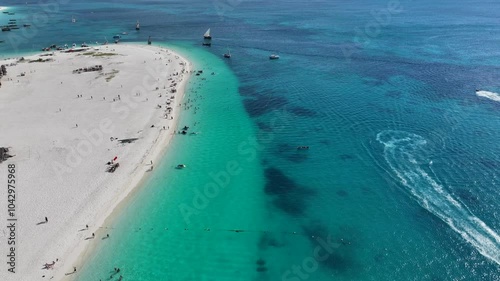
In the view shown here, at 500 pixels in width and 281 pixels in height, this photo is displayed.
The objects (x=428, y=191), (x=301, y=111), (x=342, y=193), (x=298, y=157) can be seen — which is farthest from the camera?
(x=301, y=111)

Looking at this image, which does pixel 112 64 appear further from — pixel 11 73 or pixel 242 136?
pixel 242 136

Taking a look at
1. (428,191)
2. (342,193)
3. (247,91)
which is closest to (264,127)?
(247,91)

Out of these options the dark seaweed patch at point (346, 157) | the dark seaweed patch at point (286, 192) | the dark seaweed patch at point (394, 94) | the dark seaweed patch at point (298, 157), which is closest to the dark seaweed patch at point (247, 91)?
the dark seaweed patch at point (298, 157)

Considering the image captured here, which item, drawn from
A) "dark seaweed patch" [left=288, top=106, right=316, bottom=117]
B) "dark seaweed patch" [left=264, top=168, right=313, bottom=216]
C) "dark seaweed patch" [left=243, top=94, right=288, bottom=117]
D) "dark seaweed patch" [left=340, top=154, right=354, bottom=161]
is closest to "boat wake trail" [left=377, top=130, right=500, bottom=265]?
"dark seaweed patch" [left=340, top=154, right=354, bottom=161]

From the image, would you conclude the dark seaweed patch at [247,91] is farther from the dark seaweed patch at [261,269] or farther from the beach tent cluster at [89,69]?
the dark seaweed patch at [261,269]

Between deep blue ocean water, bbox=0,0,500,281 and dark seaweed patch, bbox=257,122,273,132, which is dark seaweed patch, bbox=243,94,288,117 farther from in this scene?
dark seaweed patch, bbox=257,122,273,132

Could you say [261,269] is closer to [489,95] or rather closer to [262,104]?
[262,104]

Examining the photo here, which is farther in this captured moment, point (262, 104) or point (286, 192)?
point (262, 104)
